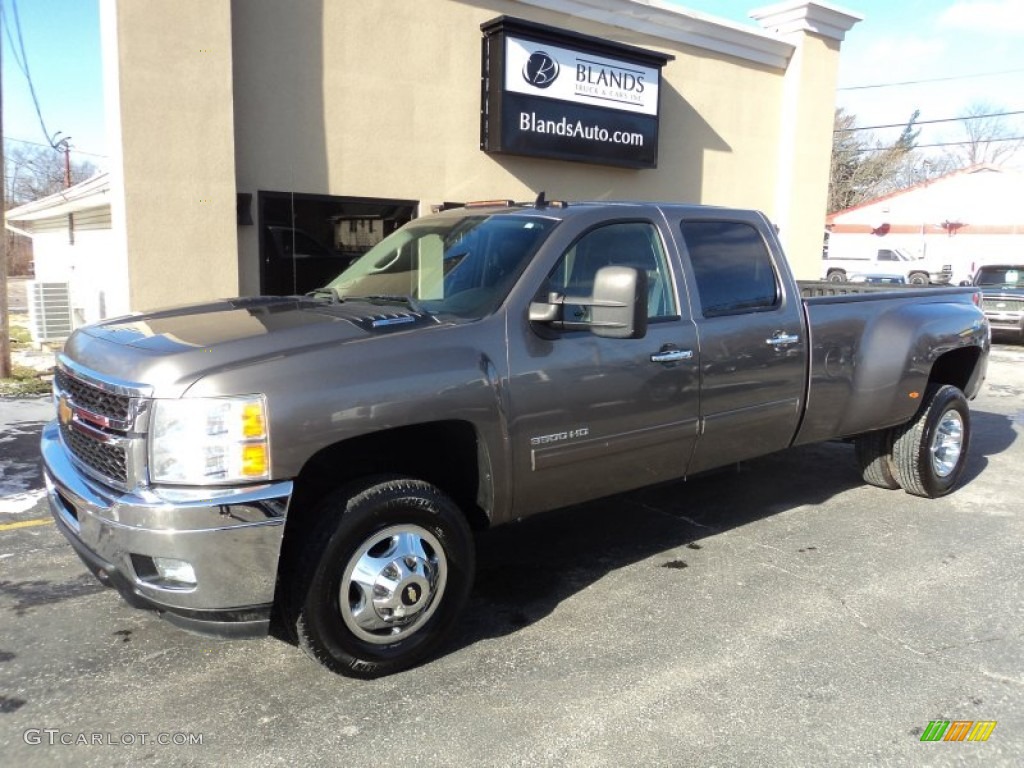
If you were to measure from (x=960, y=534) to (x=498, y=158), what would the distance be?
24.2 ft

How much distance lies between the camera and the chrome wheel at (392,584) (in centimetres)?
318

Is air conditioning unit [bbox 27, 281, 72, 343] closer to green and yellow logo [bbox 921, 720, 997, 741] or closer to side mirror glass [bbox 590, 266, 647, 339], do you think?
side mirror glass [bbox 590, 266, 647, 339]

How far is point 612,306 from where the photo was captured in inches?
138

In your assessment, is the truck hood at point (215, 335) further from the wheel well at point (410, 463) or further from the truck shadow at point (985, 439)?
the truck shadow at point (985, 439)

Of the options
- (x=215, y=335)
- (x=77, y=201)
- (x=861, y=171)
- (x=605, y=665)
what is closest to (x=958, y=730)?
(x=605, y=665)

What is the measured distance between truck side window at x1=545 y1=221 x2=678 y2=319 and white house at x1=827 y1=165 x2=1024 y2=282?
1376 inches

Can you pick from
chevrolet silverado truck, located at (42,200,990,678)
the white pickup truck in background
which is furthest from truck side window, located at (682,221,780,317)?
the white pickup truck in background

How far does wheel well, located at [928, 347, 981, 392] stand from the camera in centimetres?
619

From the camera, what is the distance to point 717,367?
4344 millimetres

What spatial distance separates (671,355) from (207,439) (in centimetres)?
229

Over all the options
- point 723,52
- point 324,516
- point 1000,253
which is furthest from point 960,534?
point 1000,253

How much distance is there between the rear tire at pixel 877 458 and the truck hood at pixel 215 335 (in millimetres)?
4029

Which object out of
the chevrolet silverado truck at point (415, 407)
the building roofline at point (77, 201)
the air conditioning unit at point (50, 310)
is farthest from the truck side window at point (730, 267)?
the air conditioning unit at point (50, 310)

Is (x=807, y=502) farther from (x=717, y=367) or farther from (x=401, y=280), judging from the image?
(x=401, y=280)
